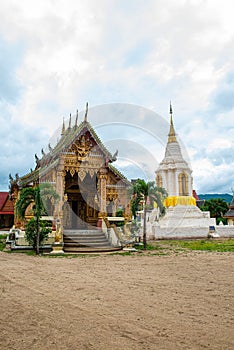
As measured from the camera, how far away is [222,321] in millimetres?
4008

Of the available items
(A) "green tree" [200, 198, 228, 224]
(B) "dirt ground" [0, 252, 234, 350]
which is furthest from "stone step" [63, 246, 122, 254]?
(A) "green tree" [200, 198, 228, 224]

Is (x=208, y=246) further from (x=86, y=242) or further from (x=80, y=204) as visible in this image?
(x=80, y=204)

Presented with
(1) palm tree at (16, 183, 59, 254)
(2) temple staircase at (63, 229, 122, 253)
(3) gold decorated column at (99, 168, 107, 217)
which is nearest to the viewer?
(1) palm tree at (16, 183, 59, 254)

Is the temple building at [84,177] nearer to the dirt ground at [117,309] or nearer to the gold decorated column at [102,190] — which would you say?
the gold decorated column at [102,190]

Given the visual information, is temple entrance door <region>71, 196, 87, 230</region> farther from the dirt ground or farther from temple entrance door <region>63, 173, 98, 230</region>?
the dirt ground

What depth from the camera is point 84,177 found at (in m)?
16.5

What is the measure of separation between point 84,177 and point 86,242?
381cm

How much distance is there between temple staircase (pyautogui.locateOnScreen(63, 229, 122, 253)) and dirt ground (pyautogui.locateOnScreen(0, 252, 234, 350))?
5209 mm

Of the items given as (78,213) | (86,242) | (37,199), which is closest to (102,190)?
(86,242)

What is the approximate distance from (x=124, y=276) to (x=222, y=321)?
3.57m

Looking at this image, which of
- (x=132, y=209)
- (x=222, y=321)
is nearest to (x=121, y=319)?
(x=222, y=321)

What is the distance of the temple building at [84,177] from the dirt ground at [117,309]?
7.47 meters

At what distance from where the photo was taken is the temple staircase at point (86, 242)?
13.2 m

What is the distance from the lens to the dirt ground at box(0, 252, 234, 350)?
3.39 m
